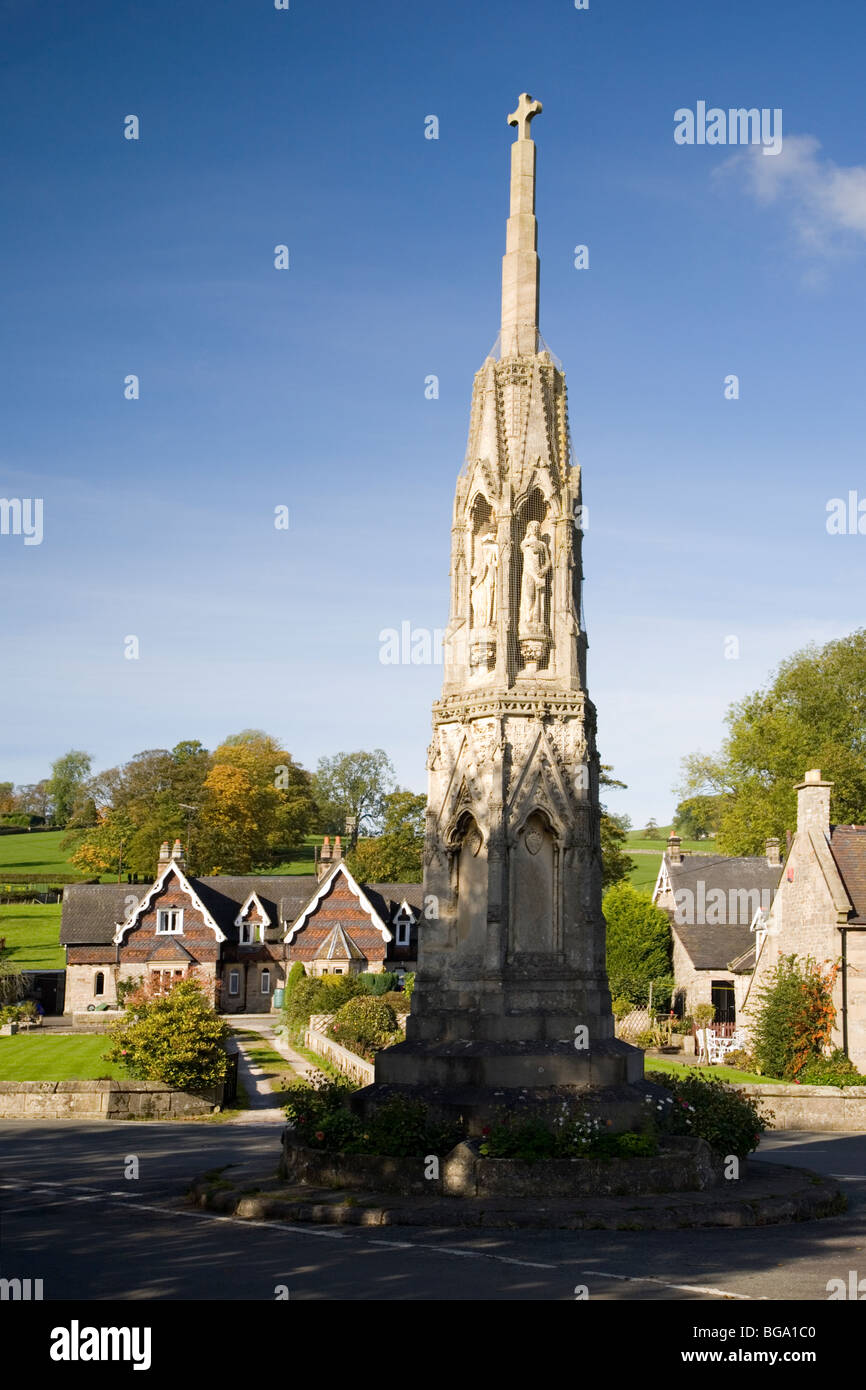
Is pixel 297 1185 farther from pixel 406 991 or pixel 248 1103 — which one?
pixel 406 991

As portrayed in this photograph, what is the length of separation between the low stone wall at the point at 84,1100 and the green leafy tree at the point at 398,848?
48.9 m

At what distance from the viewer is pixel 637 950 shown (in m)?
48.9

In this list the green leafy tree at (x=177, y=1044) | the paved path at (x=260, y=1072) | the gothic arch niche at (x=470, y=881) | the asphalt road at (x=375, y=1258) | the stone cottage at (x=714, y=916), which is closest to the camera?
the asphalt road at (x=375, y=1258)

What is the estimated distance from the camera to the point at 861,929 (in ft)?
108

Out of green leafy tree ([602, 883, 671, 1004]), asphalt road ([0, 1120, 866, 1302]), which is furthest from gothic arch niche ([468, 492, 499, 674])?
green leafy tree ([602, 883, 671, 1004])

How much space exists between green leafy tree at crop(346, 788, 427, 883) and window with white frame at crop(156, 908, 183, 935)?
698 inches

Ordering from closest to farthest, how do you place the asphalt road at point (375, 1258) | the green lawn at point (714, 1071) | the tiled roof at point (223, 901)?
the asphalt road at point (375, 1258) → the green lawn at point (714, 1071) → the tiled roof at point (223, 901)

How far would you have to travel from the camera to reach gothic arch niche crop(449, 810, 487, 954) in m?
15.2

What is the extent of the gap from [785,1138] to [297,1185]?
11799 mm

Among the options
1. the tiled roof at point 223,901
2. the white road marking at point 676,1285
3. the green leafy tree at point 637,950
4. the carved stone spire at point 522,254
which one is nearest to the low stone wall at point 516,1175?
the white road marking at point 676,1285

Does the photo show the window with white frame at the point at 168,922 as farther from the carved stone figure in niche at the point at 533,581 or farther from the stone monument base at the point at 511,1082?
the carved stone figure in niche at the point at 533,581

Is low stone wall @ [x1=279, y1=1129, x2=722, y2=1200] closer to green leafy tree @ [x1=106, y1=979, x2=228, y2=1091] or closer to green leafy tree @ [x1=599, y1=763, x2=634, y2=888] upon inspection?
green leafy tree @ [x1=106, y1=979, x2=228, y2=1091]

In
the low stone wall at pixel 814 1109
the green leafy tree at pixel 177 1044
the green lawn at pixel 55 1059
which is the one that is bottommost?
the green lawn at pixel 55 1059

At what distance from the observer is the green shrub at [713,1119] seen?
14320 millimetres
